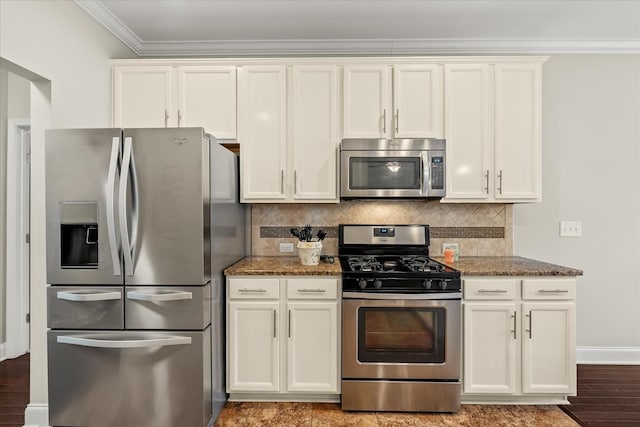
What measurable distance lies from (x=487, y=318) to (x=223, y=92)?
8.37 ft

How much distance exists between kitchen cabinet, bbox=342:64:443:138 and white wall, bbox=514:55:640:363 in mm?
1139

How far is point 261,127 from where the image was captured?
9.38 ft

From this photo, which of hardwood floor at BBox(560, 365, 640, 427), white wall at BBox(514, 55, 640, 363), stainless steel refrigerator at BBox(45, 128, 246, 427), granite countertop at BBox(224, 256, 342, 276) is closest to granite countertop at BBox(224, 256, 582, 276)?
granite countertop at BBox(224, 256, 342, 276)

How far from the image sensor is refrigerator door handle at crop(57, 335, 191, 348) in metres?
2.03

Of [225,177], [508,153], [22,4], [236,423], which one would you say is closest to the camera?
[22,4]

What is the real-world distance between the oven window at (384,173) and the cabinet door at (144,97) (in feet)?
4.92

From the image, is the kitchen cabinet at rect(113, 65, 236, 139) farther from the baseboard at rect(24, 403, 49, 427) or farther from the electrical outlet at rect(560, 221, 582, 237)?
the electrical outlet at rect(560, 221, 582, 237)

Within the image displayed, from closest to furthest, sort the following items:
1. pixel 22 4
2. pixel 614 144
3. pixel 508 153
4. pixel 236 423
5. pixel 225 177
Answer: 1. pixel 22 4
2. pixel 236 423
3. pixel 225 177
4. pixel 508 153
5. pixel 614 144

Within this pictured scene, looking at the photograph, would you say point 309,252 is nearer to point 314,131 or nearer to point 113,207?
point 314,131

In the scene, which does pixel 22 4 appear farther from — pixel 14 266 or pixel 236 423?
pixel 236 423

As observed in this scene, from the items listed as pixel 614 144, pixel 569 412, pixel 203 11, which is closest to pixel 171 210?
pixel 203 11

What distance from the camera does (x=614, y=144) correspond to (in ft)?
10.5

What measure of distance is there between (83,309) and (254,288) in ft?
3.24

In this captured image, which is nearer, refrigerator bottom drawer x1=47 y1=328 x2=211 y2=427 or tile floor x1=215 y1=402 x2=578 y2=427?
refrigerator bottom drawer x1=47 y1=328 x2=211 y2=427
